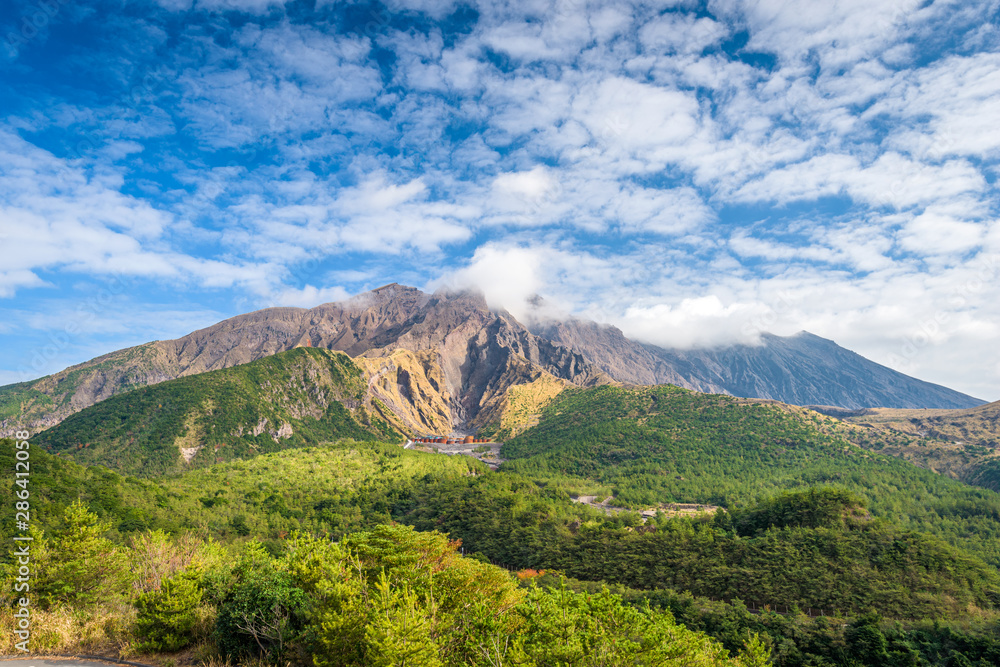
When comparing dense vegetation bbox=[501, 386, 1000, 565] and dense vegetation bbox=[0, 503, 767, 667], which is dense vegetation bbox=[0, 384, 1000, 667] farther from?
dense vegetation bbox=[501, 386, 1000, 565]

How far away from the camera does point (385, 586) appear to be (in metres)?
21.3

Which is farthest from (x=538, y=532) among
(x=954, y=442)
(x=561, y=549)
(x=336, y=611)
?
(x=954, y=442)

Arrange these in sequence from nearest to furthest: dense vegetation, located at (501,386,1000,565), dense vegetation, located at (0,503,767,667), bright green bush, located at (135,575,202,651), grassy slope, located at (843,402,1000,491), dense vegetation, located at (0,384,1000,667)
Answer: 1. dense vegetation, located at (0,503,767,667)
2. dense vegetation, located at (0,384,1000,667)
3. bright green bush, located at (135,575,202,651)
4. dense vegetation, located at (501,386,1000,565)
5. grassy slope, located at (843,402,1000,491)

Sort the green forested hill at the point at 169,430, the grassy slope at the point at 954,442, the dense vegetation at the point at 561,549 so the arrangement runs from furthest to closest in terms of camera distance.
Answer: the green forested hill at the point at 169,430 → the grassy slope at the point at 954,442 → the dense vegetation at the point at 561,549

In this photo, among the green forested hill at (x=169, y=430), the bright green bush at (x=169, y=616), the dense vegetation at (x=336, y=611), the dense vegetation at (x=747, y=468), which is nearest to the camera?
the dense vegetation at (x=336, y=611)

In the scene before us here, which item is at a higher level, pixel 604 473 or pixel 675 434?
pixel 675 434

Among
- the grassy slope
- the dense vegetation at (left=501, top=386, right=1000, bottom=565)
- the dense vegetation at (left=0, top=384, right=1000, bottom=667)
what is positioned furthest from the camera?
the grassy slope

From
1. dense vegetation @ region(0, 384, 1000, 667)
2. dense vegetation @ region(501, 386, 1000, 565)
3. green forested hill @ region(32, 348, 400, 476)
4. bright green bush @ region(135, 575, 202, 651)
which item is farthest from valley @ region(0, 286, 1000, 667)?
green forested hill @ region(32, 348, 400, 476)

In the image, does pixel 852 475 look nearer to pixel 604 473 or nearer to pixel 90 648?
pixel 604 473

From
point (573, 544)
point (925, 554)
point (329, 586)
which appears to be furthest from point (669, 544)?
point (329, 586)

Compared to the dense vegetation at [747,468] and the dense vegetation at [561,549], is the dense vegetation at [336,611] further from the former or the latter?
the dense vegetation at [747,468]

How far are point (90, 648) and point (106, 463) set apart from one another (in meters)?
158

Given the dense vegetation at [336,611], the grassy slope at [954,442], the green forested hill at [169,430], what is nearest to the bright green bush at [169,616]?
the dense vegetation at [336,611]

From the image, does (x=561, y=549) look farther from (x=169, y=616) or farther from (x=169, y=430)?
(x=169, y=430)
